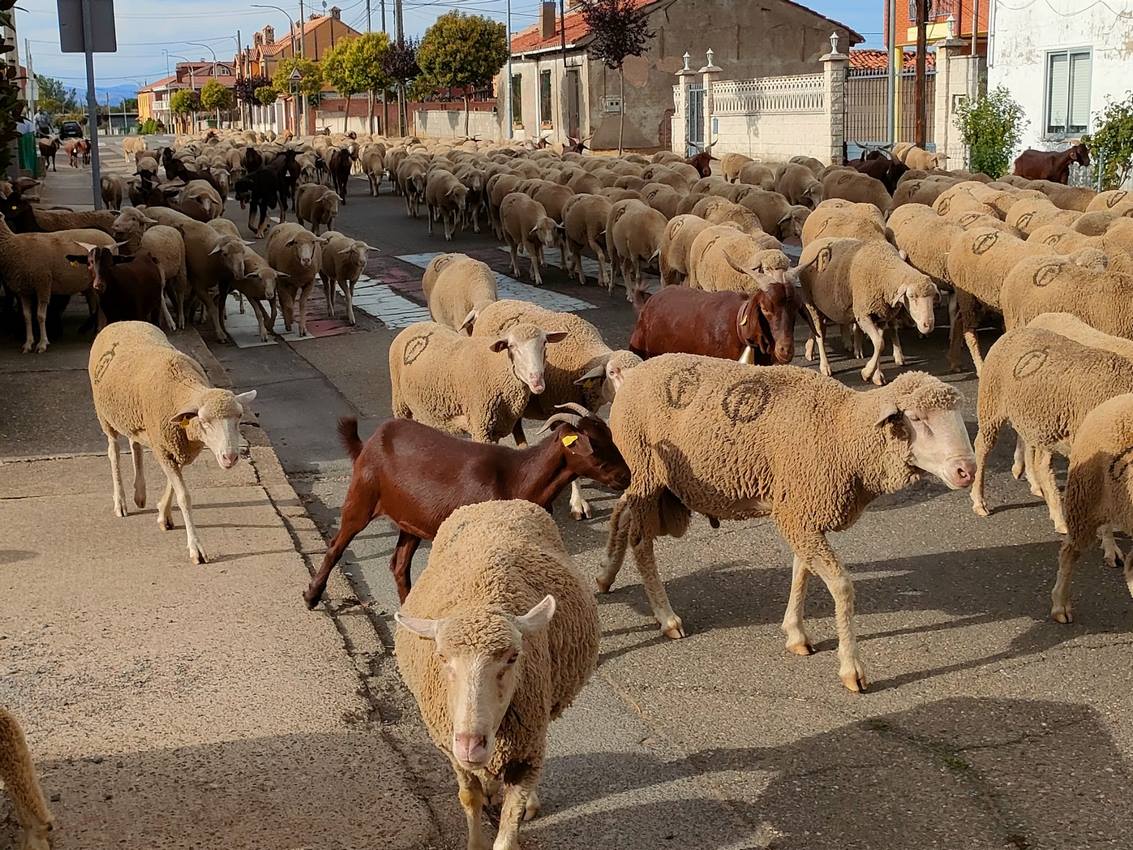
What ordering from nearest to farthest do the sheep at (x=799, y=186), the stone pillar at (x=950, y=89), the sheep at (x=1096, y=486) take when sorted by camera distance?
the sheep at (x=1096, y=486) → the sheep at (x=799, y=186) → the stone pillar at (x=950, y=89)

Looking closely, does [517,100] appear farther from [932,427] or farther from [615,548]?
[932,427]

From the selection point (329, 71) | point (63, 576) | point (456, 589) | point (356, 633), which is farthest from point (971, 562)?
point (329, 71)

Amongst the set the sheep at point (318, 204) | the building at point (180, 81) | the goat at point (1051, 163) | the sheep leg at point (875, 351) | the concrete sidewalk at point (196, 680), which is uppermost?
the building at point (180, 81)

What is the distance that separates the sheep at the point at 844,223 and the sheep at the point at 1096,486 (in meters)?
7.03

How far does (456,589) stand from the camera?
Result: 4.23 meters

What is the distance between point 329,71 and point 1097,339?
224 feet

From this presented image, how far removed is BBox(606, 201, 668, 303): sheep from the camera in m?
16.3

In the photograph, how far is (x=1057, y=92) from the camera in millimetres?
27531

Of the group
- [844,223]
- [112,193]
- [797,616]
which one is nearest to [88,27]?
[844,223]

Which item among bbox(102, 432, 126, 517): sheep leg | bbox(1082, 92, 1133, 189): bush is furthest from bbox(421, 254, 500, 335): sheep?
bbox(1082, 92, 1133, 189): bush

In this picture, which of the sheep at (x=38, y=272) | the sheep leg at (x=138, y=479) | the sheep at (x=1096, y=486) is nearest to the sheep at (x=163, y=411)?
the sheep leg at (x=138, y=479)

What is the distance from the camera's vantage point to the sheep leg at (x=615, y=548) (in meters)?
6.62

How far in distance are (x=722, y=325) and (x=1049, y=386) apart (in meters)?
3.14

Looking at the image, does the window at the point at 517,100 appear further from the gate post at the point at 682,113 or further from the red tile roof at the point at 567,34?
the gate post at the point at 682,113
